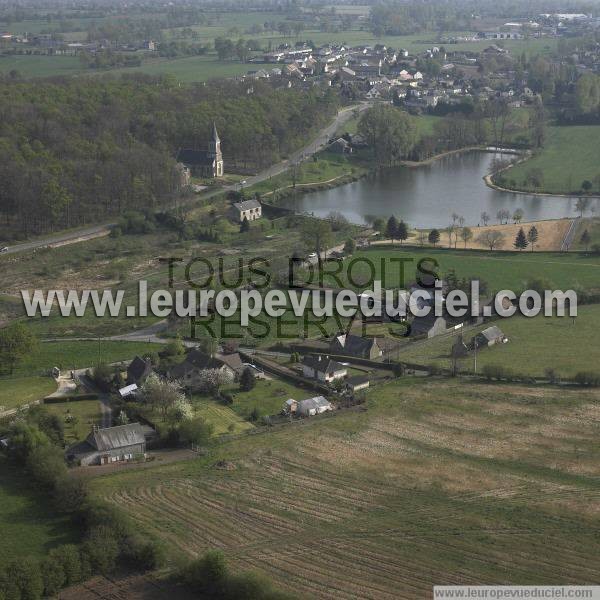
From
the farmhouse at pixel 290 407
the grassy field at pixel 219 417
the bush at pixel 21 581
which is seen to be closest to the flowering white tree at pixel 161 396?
the grassy field at pixel 219 417

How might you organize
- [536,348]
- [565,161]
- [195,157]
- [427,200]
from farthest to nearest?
[565,161] < [195,157] < [427,200] < [536,348]

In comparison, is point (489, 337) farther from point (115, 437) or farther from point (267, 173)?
point (267, 173)

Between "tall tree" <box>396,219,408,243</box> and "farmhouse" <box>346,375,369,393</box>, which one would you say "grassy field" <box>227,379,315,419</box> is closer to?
"farmhouse" <box>346,375,369,393</box>

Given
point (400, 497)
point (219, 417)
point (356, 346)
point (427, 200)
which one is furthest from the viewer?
point (427, 200)

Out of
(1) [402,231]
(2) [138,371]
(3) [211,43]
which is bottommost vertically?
(2) [138,371]

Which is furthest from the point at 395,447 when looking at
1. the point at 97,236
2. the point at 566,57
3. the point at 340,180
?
the point at 566,57

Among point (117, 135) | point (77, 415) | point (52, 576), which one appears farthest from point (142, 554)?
point (117, 135)
